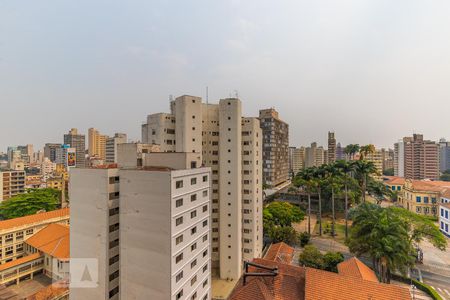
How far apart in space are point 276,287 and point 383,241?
50.6 ft

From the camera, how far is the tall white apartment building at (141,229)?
19.2 meters

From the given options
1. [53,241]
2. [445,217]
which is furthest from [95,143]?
[445,217]

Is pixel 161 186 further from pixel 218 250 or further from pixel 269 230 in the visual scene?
pixel 269 230

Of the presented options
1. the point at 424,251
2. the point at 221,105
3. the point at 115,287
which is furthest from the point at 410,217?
the point at 115,287

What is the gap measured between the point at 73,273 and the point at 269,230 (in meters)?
33.9

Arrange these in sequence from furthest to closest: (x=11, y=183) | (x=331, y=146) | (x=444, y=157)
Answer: (x=444, y=157) → (x=331, y=146) → (x=11, y=183)

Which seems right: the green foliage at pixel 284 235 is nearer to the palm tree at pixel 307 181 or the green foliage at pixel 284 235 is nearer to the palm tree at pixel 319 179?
the palm tree at pixel 307 181

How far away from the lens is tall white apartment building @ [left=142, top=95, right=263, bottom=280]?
122ft

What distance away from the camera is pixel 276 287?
21.4m

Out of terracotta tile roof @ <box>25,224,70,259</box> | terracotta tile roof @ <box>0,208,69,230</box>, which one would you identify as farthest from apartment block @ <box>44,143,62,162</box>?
terracotta tile roof @ <box>25,224,70,259</box>

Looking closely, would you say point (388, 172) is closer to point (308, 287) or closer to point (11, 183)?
point (308, 287)

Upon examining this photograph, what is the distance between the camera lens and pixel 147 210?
1992cm

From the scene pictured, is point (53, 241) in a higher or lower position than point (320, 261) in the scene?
higher

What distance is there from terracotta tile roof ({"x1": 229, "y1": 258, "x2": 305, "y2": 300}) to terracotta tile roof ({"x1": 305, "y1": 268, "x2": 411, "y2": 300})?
1.49m
